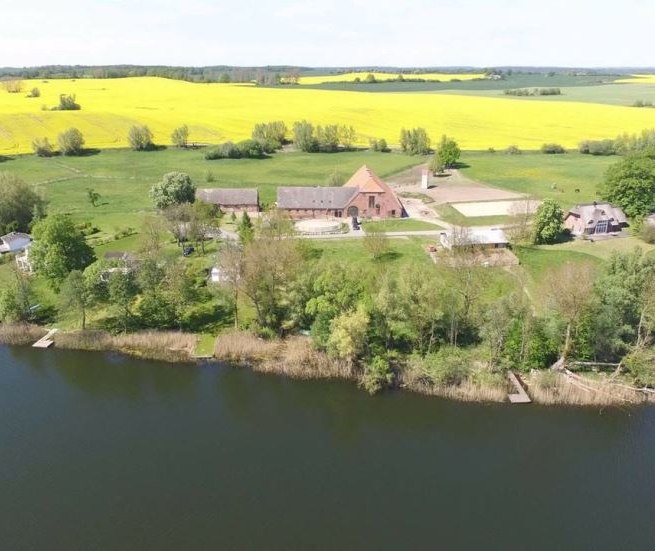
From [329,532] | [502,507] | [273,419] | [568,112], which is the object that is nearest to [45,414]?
[273,419]

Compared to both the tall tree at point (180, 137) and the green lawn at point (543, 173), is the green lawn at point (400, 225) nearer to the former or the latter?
A: the green lawn at point (543, 173)

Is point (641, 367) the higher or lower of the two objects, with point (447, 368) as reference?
higher

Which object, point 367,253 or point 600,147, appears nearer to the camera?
point 367,253

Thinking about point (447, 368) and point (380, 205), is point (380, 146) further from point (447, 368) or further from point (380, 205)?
point (447, 368)

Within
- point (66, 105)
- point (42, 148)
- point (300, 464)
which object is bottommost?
point (300, 464)

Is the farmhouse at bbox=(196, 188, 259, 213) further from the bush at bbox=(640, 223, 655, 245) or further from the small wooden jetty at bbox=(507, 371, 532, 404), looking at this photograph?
the small wooden jetty at bbox=(507, 371, 532, 404)

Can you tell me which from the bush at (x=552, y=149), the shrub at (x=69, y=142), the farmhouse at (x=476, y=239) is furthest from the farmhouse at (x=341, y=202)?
the shrub at (x=69, y=142)

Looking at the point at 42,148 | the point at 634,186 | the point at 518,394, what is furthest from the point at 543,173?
the point at 42,148
